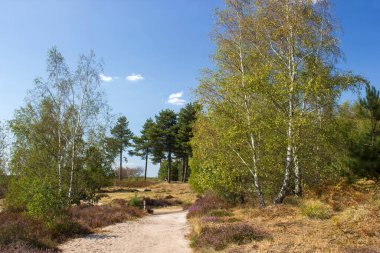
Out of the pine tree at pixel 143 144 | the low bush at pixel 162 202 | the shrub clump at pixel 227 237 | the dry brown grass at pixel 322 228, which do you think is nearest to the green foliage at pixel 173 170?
the pine tree at pixel 143 144

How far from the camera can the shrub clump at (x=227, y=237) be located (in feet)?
40.1

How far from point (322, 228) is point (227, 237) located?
3302 mm

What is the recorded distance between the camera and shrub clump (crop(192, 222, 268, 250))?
40.1 feet

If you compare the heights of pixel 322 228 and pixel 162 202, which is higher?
pixel 322 228

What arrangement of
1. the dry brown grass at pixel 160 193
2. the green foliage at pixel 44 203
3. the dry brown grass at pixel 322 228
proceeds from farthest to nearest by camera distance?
the dry brown grass at pixel 160 193, the green foliage at pixel 44 203, the dry brown grass at pixel 322 228

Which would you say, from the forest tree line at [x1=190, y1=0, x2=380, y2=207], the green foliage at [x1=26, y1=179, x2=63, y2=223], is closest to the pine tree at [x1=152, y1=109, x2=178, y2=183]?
the forest tree line at [x1=190, y1=0, x2=380, y2=207]

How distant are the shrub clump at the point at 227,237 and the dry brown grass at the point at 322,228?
1.10ft

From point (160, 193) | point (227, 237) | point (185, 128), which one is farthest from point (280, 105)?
point (185, 128)

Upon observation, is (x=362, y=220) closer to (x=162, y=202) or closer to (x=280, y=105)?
(x=280, y=105)

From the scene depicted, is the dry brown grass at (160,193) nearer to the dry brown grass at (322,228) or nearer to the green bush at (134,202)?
the green bush at (134,202)

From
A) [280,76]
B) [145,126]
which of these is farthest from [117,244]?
[145,126]

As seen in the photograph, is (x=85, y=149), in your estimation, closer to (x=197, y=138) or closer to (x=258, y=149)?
(x=197, y=138)

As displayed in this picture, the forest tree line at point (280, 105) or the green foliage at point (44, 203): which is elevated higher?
the forest tree line at point (280, 105)

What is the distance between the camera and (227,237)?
40.9 feet
